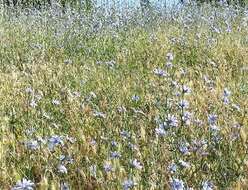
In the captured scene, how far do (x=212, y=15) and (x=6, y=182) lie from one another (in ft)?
18.2

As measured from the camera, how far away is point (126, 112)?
3395mm

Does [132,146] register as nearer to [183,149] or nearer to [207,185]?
[183,149]

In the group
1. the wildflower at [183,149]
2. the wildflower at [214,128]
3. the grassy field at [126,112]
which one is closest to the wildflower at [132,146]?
the grassy field at [126,112]

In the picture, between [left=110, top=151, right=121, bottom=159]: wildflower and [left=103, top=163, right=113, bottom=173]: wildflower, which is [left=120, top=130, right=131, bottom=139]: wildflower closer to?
[left=110, top=151, right=121, bottom=159]: wildflower

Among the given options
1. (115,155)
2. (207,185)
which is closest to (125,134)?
(115,155)

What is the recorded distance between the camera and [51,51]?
6160 mm

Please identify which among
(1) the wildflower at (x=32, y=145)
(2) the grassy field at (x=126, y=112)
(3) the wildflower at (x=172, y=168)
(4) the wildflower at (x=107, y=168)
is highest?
(3) the wildflower at (x=172, y=168)

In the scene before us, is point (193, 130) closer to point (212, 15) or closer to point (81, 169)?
point (81, 169)

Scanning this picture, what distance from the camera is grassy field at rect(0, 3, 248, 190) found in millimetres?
2461

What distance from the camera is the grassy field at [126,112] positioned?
2461 millimetres

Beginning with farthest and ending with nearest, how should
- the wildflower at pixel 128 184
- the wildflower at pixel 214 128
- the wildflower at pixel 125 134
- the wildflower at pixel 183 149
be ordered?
the wildflower at pixel 125 134
the wildflower at pixel 214 128
the wildflower at pixel 183 149
the wildflower at pixel 128 184

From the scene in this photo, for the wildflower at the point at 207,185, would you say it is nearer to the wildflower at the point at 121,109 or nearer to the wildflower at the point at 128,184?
the wildflower at the point at 128,184


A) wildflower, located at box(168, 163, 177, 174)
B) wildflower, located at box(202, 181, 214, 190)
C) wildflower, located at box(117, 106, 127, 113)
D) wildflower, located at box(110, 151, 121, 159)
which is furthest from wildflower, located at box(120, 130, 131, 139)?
wildflower, located at box(202, 181, 214, 190)

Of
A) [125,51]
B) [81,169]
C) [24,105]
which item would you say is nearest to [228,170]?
[81,169]
